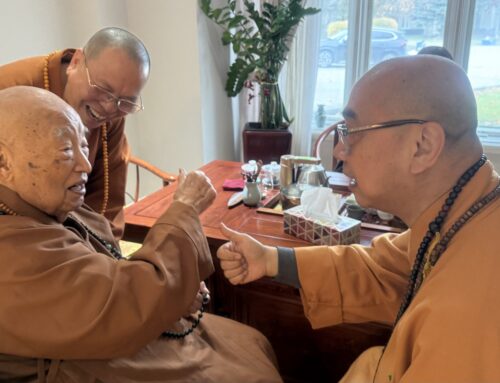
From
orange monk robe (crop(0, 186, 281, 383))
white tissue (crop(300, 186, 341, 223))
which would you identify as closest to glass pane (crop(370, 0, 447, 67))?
white tissue (crop(300, 186, 341, 223))

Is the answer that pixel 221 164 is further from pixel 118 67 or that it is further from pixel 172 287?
pixel 172 287

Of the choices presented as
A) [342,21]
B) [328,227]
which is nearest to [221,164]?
[328,227]

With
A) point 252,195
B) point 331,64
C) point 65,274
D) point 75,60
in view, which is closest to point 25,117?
point 65,274

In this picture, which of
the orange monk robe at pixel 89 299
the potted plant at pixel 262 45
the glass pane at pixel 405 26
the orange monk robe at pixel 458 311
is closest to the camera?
the orange monk robe at pixel 458 311

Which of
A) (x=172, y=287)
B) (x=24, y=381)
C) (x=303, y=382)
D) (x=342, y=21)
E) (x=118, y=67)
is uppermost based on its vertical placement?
(x=342, y=21)

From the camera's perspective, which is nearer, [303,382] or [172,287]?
[172,287]

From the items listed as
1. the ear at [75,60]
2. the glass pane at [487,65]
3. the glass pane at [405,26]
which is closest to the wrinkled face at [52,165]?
the ear at [75,60]

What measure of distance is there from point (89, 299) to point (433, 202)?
728mm

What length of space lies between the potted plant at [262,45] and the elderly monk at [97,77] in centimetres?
173

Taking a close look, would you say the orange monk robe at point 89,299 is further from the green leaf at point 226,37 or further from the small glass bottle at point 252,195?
the green leaf at point 226,37

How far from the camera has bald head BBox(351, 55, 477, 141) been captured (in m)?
0.81

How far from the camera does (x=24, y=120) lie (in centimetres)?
81

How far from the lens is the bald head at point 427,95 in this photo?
81 cm

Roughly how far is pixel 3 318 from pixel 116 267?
8.5 inches
